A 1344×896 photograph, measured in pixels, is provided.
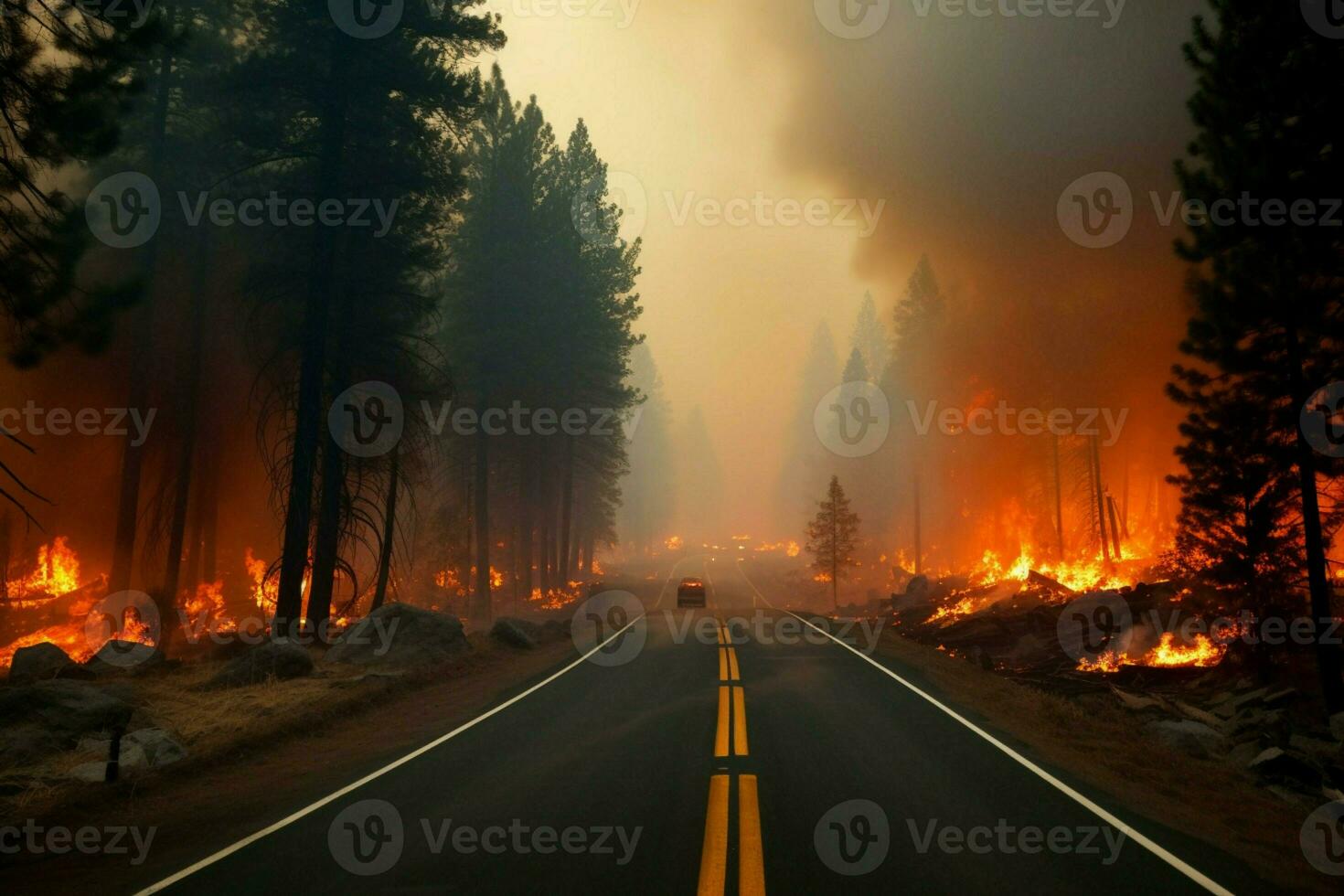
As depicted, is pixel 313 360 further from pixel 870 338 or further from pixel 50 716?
pixel 870 338

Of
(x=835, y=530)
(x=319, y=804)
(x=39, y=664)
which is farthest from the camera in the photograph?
(x=835, y=530)

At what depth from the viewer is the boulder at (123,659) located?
47.2ft

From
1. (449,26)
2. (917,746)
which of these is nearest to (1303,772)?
(917,746)

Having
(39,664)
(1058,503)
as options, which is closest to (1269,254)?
(39,664)

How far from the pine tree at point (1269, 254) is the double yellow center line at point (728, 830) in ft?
49.2

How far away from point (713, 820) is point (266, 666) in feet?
36.1

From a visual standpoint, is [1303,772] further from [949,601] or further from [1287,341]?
[949,601]

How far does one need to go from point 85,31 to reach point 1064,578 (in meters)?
37.5

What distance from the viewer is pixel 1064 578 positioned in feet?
112

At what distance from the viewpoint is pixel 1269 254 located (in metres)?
17.4

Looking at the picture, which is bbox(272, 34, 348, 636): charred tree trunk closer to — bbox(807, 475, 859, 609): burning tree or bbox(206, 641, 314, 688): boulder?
bbox(206, 641, 314, 688): boulder

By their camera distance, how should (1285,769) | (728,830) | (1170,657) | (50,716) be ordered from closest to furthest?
(728,830), (50,716), (1285,769), (1170,657)

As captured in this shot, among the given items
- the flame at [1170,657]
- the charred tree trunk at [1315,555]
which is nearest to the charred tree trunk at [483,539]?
the flame at [1170,657]

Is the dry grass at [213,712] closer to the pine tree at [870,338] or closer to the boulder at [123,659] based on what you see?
the boulder at [123,659]
